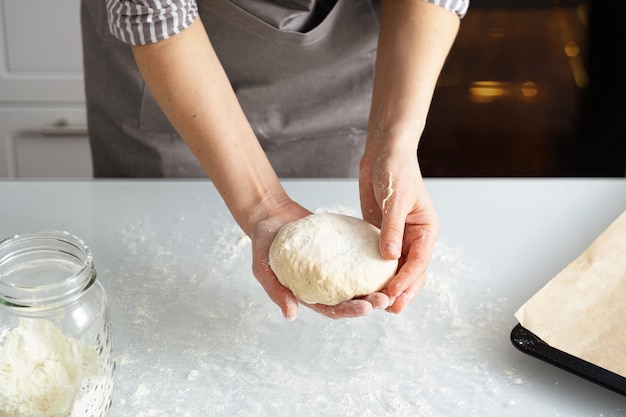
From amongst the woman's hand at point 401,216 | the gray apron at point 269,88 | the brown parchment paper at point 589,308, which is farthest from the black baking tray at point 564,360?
the gray apron at point 269,88

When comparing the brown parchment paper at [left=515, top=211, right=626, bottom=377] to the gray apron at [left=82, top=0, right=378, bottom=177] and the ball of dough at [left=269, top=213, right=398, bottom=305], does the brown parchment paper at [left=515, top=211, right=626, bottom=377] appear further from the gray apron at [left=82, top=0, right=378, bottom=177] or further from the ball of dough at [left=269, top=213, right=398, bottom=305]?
the gray apron at [left=82, top=0, right=378, bottom=177]

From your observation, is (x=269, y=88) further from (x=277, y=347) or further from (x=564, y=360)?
(x=564, y=360)

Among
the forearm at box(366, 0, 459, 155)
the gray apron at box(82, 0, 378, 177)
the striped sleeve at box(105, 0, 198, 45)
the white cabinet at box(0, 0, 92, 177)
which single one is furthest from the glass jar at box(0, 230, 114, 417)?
the white cabinet at box(0, 0, 92, 177)

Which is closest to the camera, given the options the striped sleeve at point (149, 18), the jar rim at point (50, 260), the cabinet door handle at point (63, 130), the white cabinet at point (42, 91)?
the jar rim at point (50, 260)

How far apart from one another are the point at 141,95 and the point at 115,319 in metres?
0.52

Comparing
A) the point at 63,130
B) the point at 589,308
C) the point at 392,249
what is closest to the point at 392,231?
the point at 392,249

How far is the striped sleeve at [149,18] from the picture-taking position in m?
0.93

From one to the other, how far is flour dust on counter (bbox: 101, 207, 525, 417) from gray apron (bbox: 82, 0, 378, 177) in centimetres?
33

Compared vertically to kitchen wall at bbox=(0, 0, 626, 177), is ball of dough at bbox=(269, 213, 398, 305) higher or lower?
higher

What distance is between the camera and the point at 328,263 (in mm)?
888

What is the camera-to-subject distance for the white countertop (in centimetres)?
85

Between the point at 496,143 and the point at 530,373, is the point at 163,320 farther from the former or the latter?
the point at 496,143

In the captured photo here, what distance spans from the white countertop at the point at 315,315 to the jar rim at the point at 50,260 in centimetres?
20

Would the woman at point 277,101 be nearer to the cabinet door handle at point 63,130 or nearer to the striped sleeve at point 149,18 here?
the striped sleeve at point 149,18
